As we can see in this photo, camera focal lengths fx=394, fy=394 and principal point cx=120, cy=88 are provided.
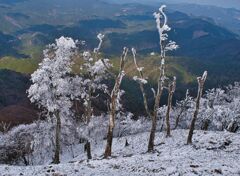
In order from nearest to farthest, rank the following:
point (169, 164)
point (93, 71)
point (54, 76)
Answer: point (169, 164) → point (54, 76) → point (93, 71)

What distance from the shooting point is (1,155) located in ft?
239

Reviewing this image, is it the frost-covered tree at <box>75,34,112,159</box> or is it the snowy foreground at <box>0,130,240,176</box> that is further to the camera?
the frost-covered tree at <box>75,34,112,159</box>

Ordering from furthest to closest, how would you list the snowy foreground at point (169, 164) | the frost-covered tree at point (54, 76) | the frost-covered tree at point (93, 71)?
1. the frost-covered tree at point (93, 71)
2. the frost-covered tree at point (54, 76)
3. the snowy foreground at point (169, 164)

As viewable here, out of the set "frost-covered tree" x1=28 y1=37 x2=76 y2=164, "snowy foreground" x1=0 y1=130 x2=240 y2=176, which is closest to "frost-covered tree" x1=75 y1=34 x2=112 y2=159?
"frost-covered tree" x1=28 y1=37 x2=76 y2=164

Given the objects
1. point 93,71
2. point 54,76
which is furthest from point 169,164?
point 93,71

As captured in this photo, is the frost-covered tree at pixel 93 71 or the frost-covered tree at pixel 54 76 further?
the frost-covered tree at pixel 93 71

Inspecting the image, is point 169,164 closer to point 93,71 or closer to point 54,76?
point 54,76

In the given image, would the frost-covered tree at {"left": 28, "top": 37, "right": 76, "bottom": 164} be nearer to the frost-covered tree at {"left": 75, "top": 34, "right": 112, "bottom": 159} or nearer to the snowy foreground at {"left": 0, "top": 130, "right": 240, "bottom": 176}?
the frost-covered tree at {"left": 75, "top": 34, "right": 112, "bottom": 159}

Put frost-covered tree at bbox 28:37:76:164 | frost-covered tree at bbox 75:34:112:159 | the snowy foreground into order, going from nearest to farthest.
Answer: the snowy foreground → frost-covered tree at bbox 28:37:76:164 → frost-covered tree at bbox 75:34:112:159

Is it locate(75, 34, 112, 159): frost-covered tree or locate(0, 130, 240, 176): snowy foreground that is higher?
locate(75, 34, 112, 159): frost-covered tree

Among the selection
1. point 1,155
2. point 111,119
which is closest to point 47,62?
point 111,119

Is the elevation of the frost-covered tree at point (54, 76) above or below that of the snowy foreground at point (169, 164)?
above

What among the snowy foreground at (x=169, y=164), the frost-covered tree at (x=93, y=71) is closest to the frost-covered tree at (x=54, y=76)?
the frost-covered tree at (x=93, y=71)

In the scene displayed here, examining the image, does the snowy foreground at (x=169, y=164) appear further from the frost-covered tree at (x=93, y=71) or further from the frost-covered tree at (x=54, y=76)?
the frost-covered tree at (x=93, y=71)
